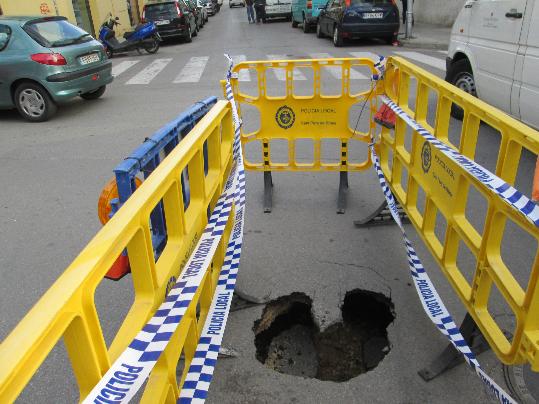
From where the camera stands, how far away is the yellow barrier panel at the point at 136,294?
41.5 inches

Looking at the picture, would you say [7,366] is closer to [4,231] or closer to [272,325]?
[272,325]

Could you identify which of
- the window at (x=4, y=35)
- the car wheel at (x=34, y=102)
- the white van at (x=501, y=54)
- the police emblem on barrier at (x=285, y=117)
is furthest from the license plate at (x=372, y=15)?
the police emblem on barrier at (x=285, y=117)

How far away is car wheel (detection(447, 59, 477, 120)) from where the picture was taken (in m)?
7.04

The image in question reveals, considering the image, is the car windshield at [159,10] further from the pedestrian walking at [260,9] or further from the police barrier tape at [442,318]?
the police barrier tape at [442,318]

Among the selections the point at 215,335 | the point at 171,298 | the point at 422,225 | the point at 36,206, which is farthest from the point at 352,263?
the point at 36,206

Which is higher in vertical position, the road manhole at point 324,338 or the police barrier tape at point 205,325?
the police barrier tape at point 205,325

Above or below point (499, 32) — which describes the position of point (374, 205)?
below

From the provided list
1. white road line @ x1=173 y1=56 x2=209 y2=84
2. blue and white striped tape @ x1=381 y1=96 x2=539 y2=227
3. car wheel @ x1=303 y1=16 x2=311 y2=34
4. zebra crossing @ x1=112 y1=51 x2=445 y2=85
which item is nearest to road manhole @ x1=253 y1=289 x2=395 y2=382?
blue and white striped tape @ x1=381 y1=96 x2=539 y2=227

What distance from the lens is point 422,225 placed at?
10.4ft

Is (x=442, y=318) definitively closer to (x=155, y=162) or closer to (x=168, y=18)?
(x=155, y=162)

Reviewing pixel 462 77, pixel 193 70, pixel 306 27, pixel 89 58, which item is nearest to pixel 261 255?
pixel 462 77

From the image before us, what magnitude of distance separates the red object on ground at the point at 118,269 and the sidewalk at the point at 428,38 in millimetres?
14607

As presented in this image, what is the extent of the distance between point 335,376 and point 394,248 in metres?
Answer: 1.46

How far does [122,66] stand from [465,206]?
1343 cm
